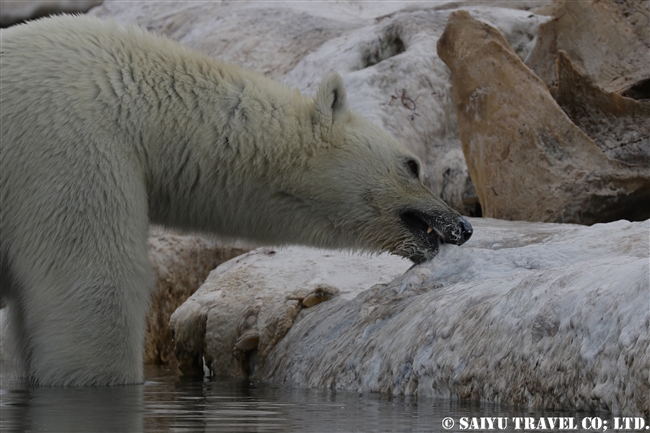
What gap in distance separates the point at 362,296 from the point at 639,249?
1.55 metres

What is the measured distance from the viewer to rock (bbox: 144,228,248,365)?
8359mm

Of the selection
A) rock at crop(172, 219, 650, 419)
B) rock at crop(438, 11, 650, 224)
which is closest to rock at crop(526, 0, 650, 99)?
rock at crop(438, 11, 650, 224)

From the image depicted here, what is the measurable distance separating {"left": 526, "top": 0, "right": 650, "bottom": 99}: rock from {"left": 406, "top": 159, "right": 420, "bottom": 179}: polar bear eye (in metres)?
4.27

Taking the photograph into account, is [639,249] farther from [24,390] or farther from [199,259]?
[199,259]

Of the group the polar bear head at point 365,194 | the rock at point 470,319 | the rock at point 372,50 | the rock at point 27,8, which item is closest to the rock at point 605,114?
the rock at point 372,50

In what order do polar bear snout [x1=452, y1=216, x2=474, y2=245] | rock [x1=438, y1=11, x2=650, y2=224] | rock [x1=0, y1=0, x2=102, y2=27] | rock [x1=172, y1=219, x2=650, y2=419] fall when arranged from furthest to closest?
rock [x1=0, y1=0, x2=102, y2=27], rock [x1=438, y1=11, x2=650, y2=224], polar bear snout [x1=452, y1=216, x2=474, y2=245], rock [x1=172, y1=219, x2=650, y2=419]

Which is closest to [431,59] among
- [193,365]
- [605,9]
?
[605,9]

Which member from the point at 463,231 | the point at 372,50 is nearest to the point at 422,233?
the point at 463,231

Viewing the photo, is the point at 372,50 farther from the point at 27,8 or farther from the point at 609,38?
the point at 27,8

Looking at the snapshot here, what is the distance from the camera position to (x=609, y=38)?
964cm

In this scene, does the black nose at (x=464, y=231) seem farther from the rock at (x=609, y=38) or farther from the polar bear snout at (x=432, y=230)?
the rock at (x=609, y=38)

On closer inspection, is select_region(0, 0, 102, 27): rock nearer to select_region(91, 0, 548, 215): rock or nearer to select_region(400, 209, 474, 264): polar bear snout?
select_region(91, 0, 548, 215): rock

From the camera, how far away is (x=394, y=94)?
36.1 feet

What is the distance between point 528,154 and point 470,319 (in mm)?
4188
